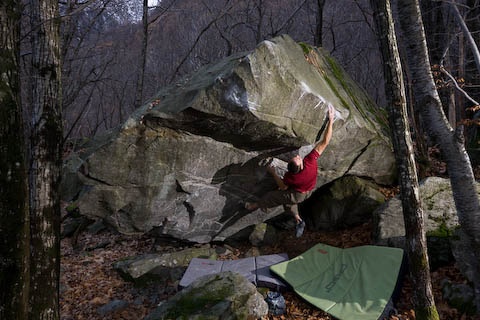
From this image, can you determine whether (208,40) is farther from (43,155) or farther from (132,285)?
(43,155)

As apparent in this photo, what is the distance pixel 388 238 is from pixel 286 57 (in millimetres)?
4153

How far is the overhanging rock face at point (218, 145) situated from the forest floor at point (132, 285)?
1.13 meters

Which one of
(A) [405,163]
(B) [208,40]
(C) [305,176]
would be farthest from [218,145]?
(B) [208,40]

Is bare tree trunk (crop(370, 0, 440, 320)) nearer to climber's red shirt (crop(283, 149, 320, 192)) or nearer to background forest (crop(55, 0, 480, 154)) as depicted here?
climber's red shirt (crop(283, 149, 320, 192))

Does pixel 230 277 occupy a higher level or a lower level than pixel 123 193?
lower

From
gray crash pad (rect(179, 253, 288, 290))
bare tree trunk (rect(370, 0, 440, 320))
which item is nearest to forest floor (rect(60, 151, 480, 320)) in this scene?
gray crash pad (rect(179, 253, 288, 290))

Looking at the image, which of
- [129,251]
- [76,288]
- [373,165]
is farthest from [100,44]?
[373,165]

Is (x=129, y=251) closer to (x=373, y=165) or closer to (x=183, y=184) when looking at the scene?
(x=183, y=184)

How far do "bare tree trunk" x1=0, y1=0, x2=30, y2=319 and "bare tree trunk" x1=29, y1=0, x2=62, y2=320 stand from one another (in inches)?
32.4

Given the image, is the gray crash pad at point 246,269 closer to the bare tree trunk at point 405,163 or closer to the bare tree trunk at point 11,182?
the bare tree trunk at point 405,163

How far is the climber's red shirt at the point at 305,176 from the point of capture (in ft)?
22.5

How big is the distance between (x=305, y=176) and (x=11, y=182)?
511 cm

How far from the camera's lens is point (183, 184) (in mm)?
7301

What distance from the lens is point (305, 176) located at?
22.7 ft
